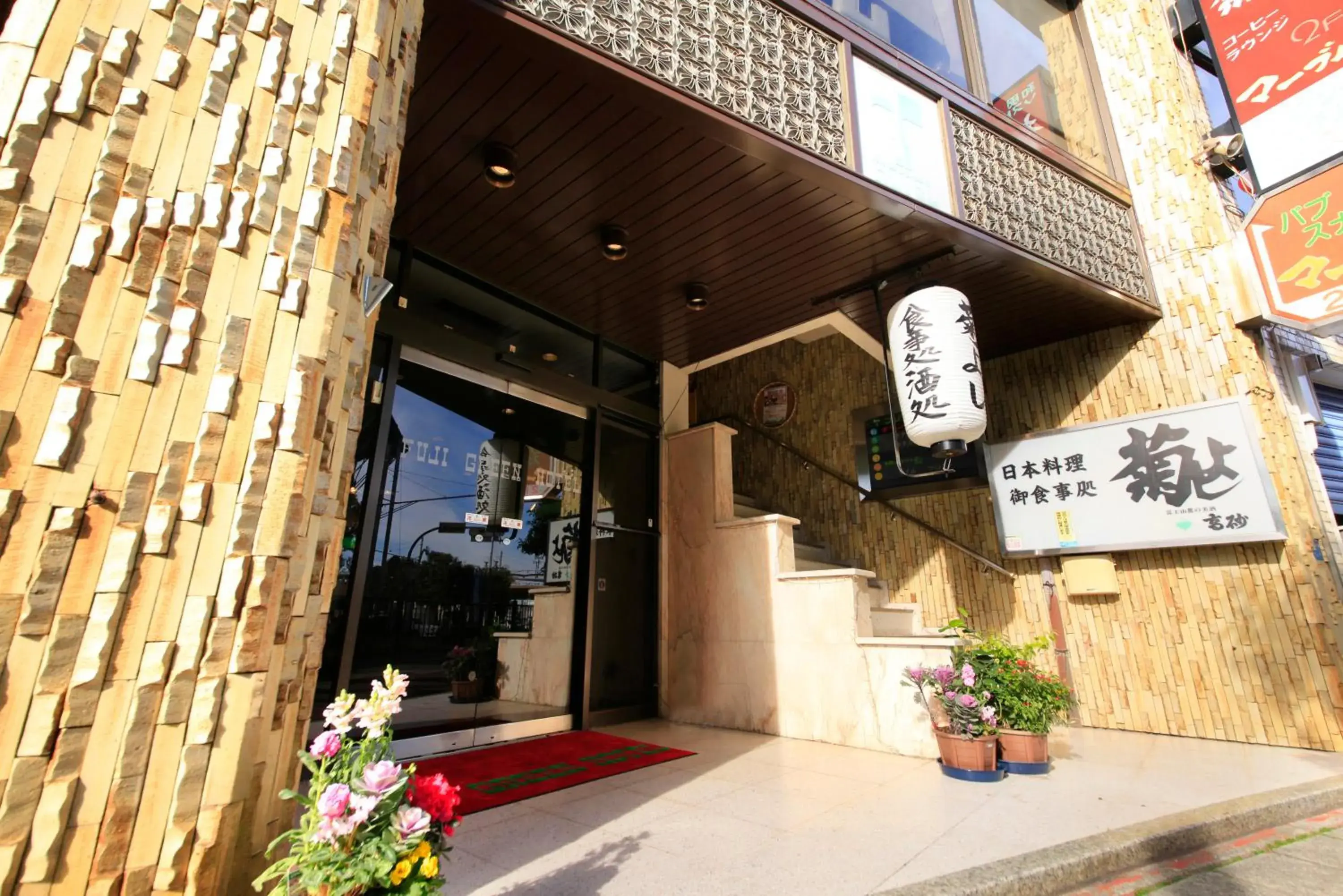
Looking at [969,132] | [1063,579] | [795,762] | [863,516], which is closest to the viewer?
[795,762]

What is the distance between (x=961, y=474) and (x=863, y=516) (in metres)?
1.01

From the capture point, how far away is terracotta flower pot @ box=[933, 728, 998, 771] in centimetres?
289

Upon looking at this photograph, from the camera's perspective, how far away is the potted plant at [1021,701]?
9.88 feet

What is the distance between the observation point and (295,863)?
103 cm

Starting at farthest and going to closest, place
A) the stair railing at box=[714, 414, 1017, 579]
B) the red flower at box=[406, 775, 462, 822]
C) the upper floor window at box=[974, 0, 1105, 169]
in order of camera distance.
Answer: the stair railing at box=[714, 414, 1017, 579] < the upper floor window at box=[974, 0, 1105, 169] < the red flower at box=[406, 775, 462, 822]

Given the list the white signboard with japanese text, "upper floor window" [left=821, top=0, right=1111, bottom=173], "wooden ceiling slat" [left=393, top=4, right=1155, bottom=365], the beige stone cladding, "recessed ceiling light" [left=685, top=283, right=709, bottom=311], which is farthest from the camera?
"recessed ceiling light" [left=685, top=283, right=709, bottom=311]

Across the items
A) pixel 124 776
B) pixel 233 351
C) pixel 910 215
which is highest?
pixel 910 215

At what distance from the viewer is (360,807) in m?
1.03

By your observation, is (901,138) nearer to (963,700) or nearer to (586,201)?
(586,201)

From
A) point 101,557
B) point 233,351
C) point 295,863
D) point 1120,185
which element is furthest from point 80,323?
point 1120,185

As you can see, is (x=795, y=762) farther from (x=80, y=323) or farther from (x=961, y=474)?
(x=80, y=323)

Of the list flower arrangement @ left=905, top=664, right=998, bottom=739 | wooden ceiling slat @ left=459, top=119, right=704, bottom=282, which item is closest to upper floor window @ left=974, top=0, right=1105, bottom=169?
wooden ceiling slat @ left=459, top=119, right=704, bottom=282

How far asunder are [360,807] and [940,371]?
3.60 metres

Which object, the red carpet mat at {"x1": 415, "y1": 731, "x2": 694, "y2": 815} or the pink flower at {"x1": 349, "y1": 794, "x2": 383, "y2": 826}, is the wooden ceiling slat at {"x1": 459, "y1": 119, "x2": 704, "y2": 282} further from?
the red carpet mat at {"x1": 415, "y1": 731, "x2": 694, "y2": 815}
